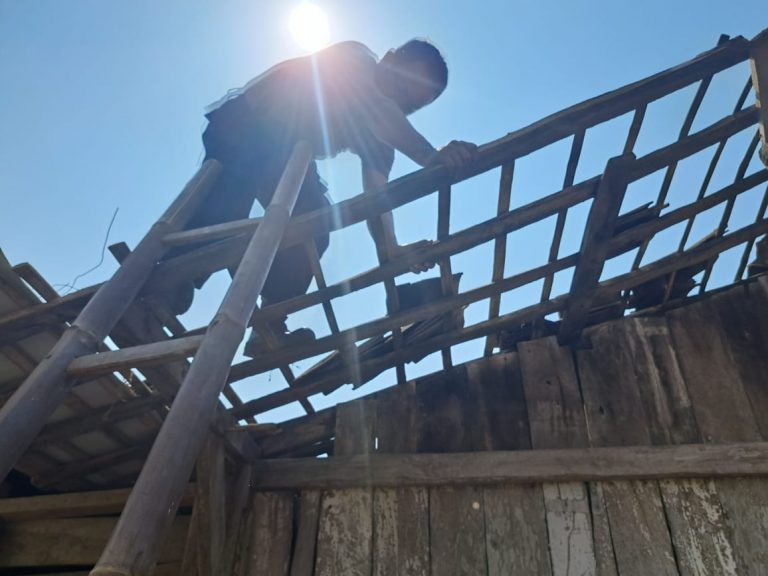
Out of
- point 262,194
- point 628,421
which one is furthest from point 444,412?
point 262,194

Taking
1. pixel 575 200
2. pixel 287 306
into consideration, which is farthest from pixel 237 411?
pixel 575 200

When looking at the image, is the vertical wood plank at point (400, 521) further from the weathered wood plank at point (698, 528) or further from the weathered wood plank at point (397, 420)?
the weathered wood plank at point (698, 528)

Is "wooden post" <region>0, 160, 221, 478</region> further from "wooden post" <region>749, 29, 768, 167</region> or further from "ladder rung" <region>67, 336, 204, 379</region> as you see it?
"wooden post" <region>749, 29, 768, 167</region>

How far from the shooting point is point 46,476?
360 cm

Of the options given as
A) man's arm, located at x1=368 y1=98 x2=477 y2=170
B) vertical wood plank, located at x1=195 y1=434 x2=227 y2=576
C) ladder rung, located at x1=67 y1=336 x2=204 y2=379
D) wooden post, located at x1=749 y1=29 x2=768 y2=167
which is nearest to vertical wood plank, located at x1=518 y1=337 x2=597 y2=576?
man's arm, located at x1=368 y1=98 x2=477 y2=170

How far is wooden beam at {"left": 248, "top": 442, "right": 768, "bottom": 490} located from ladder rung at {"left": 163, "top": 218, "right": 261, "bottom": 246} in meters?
1.57

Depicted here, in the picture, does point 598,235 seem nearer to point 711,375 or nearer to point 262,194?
point 711,375

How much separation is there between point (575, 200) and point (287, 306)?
1.66m

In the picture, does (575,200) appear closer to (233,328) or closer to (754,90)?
(754,90)

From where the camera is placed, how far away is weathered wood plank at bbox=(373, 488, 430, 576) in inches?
122

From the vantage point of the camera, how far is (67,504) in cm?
362

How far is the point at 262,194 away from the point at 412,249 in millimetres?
968

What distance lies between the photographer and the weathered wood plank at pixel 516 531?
299 cm

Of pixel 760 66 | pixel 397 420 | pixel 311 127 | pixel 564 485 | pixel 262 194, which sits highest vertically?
pixel 760 66
